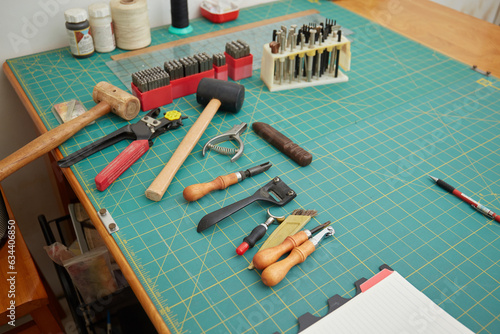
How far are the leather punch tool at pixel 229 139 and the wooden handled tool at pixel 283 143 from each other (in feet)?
0.22

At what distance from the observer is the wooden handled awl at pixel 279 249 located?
1.02 m

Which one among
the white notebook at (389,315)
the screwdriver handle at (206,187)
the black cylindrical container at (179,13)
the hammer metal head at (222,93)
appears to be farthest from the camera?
the black cylindrical container at (179,13)

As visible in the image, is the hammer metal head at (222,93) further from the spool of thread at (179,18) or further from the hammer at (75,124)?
the spool of thread at (179,18)

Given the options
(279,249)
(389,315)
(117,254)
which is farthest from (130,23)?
(389,315)

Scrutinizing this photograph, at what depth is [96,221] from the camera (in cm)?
115

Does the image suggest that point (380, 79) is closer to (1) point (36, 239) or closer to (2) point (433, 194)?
(2) point (433, 194)

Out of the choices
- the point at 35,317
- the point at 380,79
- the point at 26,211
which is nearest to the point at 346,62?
the point at 380,79

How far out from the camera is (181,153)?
52.4 inches

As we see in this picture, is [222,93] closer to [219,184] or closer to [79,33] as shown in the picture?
[219,184]

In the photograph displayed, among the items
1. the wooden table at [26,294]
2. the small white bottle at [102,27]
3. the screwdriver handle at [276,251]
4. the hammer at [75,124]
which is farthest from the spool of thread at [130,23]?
the screwdriver handle at [276,251]

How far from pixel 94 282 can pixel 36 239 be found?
0.93 m

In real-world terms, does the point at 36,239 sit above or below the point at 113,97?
below

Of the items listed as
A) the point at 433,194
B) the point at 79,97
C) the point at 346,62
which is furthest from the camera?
the point at 346,62

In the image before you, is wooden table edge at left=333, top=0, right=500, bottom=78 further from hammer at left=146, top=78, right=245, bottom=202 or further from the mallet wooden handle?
the mallet wooden handle
